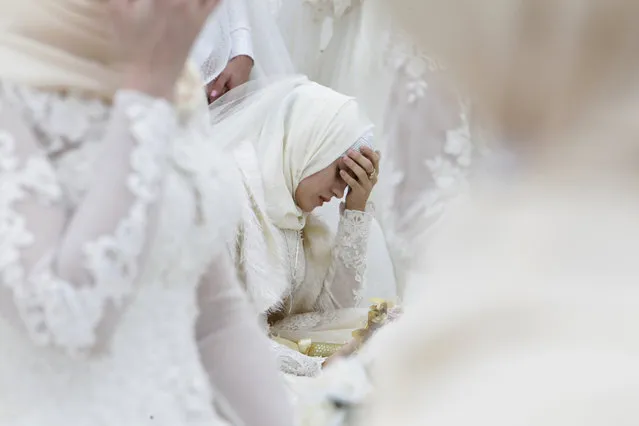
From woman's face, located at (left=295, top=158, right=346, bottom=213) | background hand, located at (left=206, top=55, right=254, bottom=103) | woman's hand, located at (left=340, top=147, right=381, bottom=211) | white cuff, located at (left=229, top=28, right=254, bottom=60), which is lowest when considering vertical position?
woman's face, located at (left=295, top=158, right=346, bottom=213)

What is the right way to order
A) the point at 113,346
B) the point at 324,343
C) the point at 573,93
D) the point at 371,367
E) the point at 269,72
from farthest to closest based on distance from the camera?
the point at 269,72
the point at 324,343
the point at 113,346
the point at 371,367
the point at 573,93

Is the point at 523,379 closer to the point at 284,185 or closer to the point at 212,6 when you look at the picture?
the point at 212,6

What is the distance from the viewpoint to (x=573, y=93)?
13.4 inches

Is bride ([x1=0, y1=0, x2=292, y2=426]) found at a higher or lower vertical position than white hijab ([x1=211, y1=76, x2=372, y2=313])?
lower

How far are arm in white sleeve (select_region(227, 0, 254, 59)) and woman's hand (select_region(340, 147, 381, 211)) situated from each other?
363 mm

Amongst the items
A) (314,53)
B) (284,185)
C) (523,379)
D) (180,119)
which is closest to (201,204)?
(180,119)

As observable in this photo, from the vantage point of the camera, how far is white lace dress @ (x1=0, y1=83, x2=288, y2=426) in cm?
51

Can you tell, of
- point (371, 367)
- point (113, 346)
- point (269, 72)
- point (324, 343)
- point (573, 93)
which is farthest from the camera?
point (269, 72)

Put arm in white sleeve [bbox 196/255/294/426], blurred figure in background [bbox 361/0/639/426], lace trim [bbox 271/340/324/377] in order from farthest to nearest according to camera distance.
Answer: lace trim [bbox 271/340/324/377], arm in white sleeve [bbox 196/255/294/426], blurred figure in background [bbox 361/0/639/426]

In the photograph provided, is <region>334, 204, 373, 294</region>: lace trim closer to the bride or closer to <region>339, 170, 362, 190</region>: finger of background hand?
<region>339, 170, 362, 190</region>: finger of background hand

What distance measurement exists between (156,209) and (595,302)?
0.30m

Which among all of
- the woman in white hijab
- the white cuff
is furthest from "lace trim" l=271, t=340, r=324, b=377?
the white cuff

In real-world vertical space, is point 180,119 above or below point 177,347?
above

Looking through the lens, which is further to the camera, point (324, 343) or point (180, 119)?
point (324, 343)
